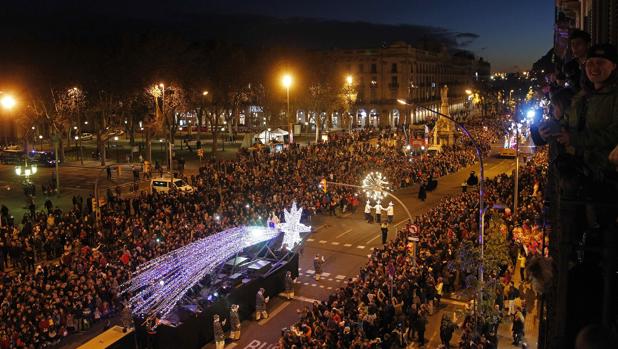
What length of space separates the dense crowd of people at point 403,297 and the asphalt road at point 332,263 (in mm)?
1103

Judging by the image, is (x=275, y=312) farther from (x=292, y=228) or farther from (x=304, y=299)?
(x=292, y=228)

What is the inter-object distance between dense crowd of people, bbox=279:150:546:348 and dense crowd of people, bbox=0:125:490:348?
752 centimetres

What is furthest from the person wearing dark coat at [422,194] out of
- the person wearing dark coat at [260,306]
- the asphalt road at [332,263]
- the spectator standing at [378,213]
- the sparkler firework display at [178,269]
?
the person wearing dark coat at [260,306]

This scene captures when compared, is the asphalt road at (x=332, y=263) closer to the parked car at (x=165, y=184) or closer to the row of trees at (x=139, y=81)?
the parked car at (x=165, y=184)

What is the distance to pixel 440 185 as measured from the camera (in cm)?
4647

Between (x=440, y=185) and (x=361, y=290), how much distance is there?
97.7 ft

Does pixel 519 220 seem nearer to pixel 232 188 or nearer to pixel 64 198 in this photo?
pixel 232 188

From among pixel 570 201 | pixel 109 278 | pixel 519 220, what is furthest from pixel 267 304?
pixel 570 201

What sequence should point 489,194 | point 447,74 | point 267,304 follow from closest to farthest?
point 267,304
point 489,194
point 447,74

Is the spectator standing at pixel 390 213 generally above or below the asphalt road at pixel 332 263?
above

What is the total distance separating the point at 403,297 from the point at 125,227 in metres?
14.4

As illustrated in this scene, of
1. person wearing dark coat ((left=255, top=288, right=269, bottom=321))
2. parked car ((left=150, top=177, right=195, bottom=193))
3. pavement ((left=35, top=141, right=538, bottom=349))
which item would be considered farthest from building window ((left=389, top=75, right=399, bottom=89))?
Result: person wearing dark coat ((left=255, top=288, right=269, bottom=321))

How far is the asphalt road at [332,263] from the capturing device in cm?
1930

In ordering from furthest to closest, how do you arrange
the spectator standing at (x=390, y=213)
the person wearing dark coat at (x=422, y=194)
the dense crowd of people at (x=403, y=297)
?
1. the person wearing dark coat at (x=422, y=194)
2. the spectator standing at (x=390, y=213)
3. the dense crowd of people at (x=403, y=297)
